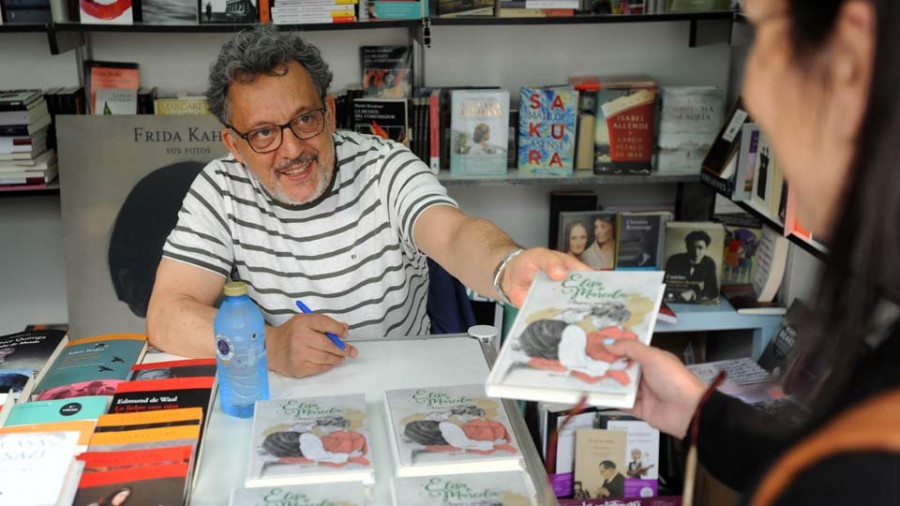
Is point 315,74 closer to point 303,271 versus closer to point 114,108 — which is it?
point 303,271

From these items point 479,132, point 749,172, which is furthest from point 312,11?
point 749,172

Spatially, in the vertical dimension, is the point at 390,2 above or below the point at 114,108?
above

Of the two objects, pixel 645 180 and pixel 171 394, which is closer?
pixel 171 394

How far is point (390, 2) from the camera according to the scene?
302 centimetres

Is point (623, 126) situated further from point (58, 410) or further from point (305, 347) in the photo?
point (58, 410)

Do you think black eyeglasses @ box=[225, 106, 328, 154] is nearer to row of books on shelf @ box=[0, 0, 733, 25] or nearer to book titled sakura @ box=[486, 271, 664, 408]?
book titled sakura @ box=[486, 271, 664, 408]

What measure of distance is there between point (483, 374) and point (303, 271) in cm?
66

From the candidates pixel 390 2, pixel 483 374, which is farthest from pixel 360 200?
pixel 390 2

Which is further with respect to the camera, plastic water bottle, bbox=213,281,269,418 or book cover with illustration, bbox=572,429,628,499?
book cover with illustration, bbox=572,429,628,499

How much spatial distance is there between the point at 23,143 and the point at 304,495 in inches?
90.0

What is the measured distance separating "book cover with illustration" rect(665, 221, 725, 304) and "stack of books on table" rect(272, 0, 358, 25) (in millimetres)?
1348

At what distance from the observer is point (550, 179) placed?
3213mm

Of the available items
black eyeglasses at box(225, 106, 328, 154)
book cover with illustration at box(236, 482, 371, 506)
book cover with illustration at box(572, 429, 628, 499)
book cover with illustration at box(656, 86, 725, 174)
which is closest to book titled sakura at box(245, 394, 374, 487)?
book cover with illustration at box(236, 482, 371, 506)

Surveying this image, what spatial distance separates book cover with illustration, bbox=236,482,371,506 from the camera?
47.6 inches
